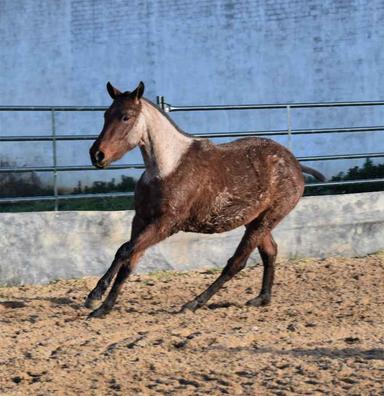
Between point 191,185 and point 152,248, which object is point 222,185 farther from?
point 152,248

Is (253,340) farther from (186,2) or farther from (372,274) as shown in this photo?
(186,2)

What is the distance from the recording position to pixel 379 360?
5328 mm

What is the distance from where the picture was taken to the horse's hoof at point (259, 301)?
7736mm


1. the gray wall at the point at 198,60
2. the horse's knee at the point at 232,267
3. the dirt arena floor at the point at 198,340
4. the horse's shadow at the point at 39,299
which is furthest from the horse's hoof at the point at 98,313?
the gray wall at the point at 198,60

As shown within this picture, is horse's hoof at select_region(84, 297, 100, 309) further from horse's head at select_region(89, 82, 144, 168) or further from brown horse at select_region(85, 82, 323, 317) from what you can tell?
horse's head at select_region(89, 82, 144, 168)

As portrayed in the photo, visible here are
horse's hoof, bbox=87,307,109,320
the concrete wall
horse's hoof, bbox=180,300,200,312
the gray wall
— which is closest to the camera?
horse's hoof, bbox=87,307,109,320

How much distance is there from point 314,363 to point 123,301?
2.91m

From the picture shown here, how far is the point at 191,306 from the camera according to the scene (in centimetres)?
741

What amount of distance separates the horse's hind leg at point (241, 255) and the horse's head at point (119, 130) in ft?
4.57

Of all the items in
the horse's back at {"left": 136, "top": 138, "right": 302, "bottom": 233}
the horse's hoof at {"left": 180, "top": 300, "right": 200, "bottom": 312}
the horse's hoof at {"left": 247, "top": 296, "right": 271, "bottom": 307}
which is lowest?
the horse's hoof at {"left": 247, "top": 296, "right": 271, "bottom": 307}

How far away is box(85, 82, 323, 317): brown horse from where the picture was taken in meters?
7.03

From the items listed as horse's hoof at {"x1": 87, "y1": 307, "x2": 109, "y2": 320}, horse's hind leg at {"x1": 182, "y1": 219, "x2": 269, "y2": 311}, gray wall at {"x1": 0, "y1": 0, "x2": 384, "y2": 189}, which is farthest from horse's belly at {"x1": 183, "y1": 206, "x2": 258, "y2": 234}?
gray wall at {"x1": 0, "y1": 0, "x2": 384, "y2": 189}

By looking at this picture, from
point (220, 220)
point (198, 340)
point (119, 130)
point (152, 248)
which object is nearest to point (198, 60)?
point (152, 248)

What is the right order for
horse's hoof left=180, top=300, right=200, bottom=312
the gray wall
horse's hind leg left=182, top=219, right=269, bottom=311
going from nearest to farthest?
horse's hoof left=180, top=300, right=200, bottom=312 < horse's hind leg left=182, top=219, right=269, bottom=311 < the gray wall
